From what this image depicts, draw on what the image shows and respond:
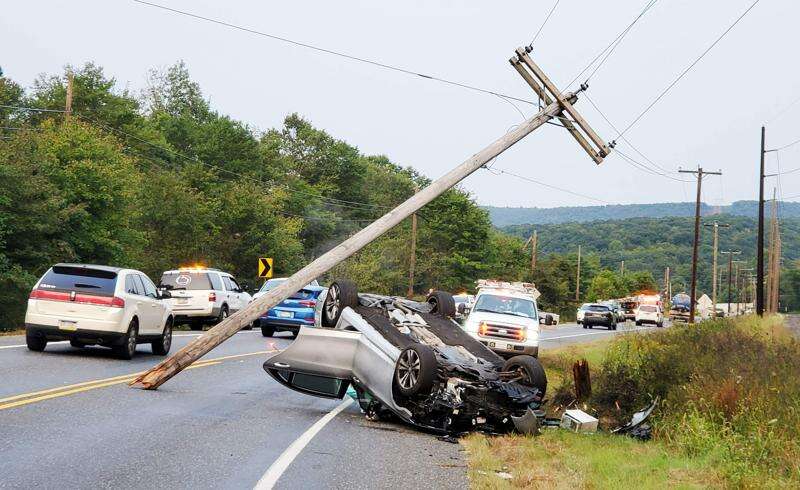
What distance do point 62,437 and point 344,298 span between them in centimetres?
514

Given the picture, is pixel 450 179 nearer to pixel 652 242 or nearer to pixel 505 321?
pixel 505 321

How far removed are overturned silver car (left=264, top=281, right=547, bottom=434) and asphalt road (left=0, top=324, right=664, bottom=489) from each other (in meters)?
0.41

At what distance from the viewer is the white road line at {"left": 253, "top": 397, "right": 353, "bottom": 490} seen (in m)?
7.71

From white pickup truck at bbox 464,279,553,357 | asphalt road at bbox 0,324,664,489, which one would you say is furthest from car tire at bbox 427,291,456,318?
white pickup truck at bbox 464,279,553,357

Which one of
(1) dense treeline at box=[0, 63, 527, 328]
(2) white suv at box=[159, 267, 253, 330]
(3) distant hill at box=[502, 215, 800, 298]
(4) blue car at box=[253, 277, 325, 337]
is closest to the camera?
(4) blue car at box=[253, 277, 325, 337]

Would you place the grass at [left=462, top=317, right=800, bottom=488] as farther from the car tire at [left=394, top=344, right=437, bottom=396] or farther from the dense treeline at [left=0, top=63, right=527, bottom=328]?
the dense treeline at [left=0, top=63, right=527, bottom=328]

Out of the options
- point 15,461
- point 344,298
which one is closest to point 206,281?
point 344,298

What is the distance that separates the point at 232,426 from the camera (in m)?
10.8

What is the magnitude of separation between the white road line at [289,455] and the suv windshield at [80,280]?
6.36m

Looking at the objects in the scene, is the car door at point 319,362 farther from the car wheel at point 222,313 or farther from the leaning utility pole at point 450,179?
the car wheel at point 222,313

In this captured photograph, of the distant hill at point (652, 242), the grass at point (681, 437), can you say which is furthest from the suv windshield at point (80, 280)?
the distant hill at point (652, 242)

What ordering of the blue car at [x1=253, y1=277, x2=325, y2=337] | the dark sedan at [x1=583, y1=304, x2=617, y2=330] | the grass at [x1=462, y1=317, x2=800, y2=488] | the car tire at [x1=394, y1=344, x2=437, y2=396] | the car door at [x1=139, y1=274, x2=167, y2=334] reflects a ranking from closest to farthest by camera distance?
the grass at [x1=462, y1=317, x2=800, y2=488] → the car tire at [x1=394, y1=344, x2=437, y2=396] → the car door at [x1=139, y1=274, x2=167, y2=334] → the blue car at [x1=253, y1=277, x2=325, y2=337] → the dark sedan at [x1=583, y1=304, x2=617, y2=330]

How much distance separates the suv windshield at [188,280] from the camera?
30.0 m

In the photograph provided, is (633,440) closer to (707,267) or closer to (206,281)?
(206,281)
